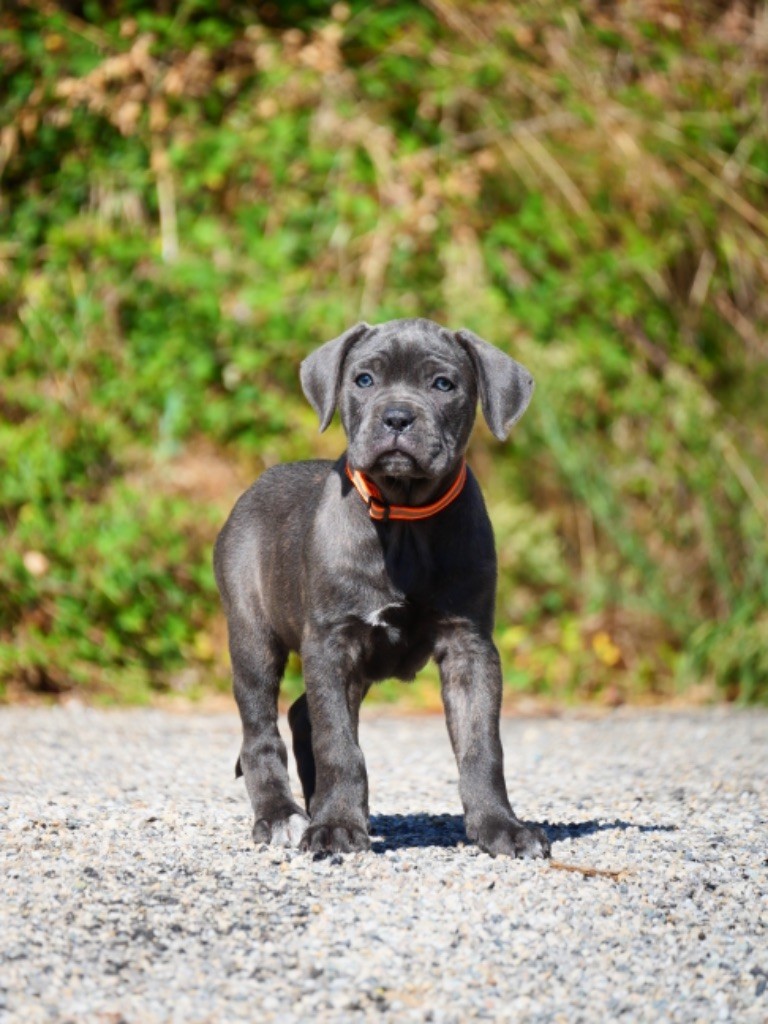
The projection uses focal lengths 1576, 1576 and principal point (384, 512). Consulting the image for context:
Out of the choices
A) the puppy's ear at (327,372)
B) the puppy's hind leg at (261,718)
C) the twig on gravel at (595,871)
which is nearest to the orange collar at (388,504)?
the puppy's ear at (327,372)

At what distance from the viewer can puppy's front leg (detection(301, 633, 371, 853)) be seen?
4660mm

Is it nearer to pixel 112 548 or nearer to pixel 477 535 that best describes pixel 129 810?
pixel 477 535

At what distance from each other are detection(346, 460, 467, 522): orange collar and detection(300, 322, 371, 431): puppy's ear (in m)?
0.29

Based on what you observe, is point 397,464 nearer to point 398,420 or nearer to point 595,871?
point 398,420

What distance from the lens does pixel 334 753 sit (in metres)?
4.74

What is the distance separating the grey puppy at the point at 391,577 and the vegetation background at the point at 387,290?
14.9 ft

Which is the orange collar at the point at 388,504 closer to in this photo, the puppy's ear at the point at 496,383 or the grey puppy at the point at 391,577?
the grey puppy at the point at 391,577

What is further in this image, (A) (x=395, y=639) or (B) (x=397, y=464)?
(A) (x=395, y=639)

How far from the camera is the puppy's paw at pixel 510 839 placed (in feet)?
15.4

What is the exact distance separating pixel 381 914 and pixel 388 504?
1.42 m

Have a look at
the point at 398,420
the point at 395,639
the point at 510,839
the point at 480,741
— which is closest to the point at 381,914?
the point at 510,839

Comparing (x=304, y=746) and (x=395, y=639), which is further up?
(x=395, y=639)

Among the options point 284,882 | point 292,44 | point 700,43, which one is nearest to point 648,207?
point 700,43

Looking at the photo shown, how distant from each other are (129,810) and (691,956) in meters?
2.21
